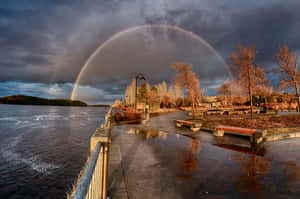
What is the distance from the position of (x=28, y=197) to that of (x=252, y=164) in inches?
417

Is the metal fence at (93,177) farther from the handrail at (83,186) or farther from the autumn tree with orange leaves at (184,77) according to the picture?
the autumn tree with orange leaves at (184,77)

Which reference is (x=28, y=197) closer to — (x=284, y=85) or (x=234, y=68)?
(x=234, y=68)

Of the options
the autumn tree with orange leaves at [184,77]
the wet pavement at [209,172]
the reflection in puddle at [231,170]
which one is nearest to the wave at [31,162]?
the wet pavement at [209,172]

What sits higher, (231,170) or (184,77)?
(184,77)

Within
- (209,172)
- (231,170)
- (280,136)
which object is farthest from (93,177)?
(280,136)

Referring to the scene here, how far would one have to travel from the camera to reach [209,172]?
5.50 metres

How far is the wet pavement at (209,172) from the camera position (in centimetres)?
419

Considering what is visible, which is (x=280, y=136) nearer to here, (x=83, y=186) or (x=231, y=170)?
(x=231, y=170)

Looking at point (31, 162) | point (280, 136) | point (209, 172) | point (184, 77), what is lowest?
point (31, 162)

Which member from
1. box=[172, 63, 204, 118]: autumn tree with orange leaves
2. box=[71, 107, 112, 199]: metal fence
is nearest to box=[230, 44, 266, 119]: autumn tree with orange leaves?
box=[172, 63, 204, 118]: autumn tree with orange leaves

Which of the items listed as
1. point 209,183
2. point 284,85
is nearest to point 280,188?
point 209,183

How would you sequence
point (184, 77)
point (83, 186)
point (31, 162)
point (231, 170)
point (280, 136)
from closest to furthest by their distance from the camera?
1. point (83, 186)
2. point (231, 170)
3. point (280, 136)
4. point (31, 162)
5. point (184, 77)

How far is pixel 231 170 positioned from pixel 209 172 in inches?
34.2

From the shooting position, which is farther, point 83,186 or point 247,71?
point 247,71
